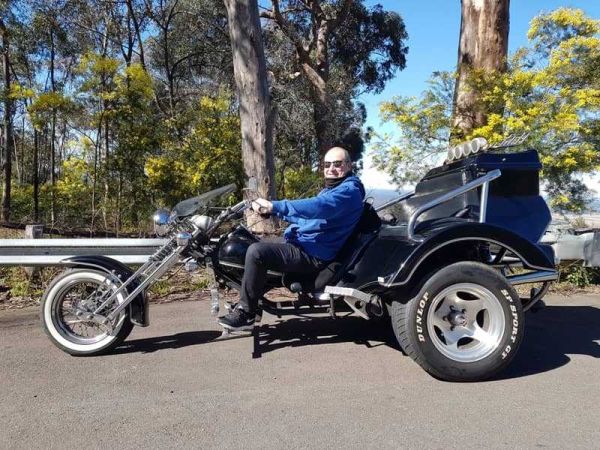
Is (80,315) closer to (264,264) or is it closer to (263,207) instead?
(264,264)

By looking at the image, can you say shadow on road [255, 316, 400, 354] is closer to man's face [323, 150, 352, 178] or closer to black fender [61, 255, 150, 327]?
black fender [61, 255, 150, 327]

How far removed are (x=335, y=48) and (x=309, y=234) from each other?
21.4 meters

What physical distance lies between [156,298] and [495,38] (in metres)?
6.70

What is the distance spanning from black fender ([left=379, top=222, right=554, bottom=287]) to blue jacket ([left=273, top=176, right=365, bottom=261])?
590 mm

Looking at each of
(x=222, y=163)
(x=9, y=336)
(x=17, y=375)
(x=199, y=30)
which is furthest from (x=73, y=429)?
(x=199, y=30)

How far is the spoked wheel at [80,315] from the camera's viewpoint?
4.05m

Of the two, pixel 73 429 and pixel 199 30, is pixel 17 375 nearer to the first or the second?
pixel 73 429

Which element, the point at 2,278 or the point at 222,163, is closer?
the point at 2,278

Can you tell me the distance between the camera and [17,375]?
3.66 meters

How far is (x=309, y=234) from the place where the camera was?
4.09m

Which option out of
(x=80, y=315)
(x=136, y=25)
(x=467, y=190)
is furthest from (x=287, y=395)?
(x=136, y=25)

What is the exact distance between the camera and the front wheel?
11.5 ft

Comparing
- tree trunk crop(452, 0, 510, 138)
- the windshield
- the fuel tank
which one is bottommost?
the fuel tank

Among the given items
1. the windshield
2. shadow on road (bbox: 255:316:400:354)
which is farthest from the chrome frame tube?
the windshield
